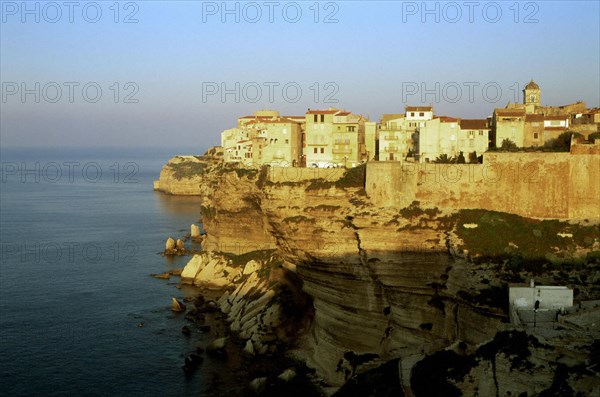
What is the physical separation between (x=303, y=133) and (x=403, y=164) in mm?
20747

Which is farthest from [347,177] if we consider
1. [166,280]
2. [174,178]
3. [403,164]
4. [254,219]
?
[174,178]

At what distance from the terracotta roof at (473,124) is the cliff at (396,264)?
9864 millimetres

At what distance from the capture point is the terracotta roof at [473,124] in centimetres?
4288

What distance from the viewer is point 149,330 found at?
4022 centimetres

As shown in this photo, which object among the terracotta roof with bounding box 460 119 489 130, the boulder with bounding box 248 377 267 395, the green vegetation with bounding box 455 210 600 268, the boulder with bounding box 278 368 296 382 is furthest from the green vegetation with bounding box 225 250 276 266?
the green vegetation with bounding box 455 210 600 268

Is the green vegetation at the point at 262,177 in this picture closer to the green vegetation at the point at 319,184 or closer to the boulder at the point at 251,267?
the green vegetation at the point at 319,184

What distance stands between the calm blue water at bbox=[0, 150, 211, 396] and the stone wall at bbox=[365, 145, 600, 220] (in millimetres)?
14095

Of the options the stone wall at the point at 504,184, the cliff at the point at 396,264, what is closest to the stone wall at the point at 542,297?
the cliff at the point at 396,264

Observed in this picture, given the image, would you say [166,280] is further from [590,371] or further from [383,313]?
[590,371]

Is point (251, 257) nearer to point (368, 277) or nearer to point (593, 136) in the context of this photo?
point (368, 277)

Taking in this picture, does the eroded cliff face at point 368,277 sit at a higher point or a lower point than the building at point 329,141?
lower

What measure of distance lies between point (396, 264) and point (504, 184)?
291 inches

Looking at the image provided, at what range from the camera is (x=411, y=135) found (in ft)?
153

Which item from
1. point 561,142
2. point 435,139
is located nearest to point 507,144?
point 561,142
